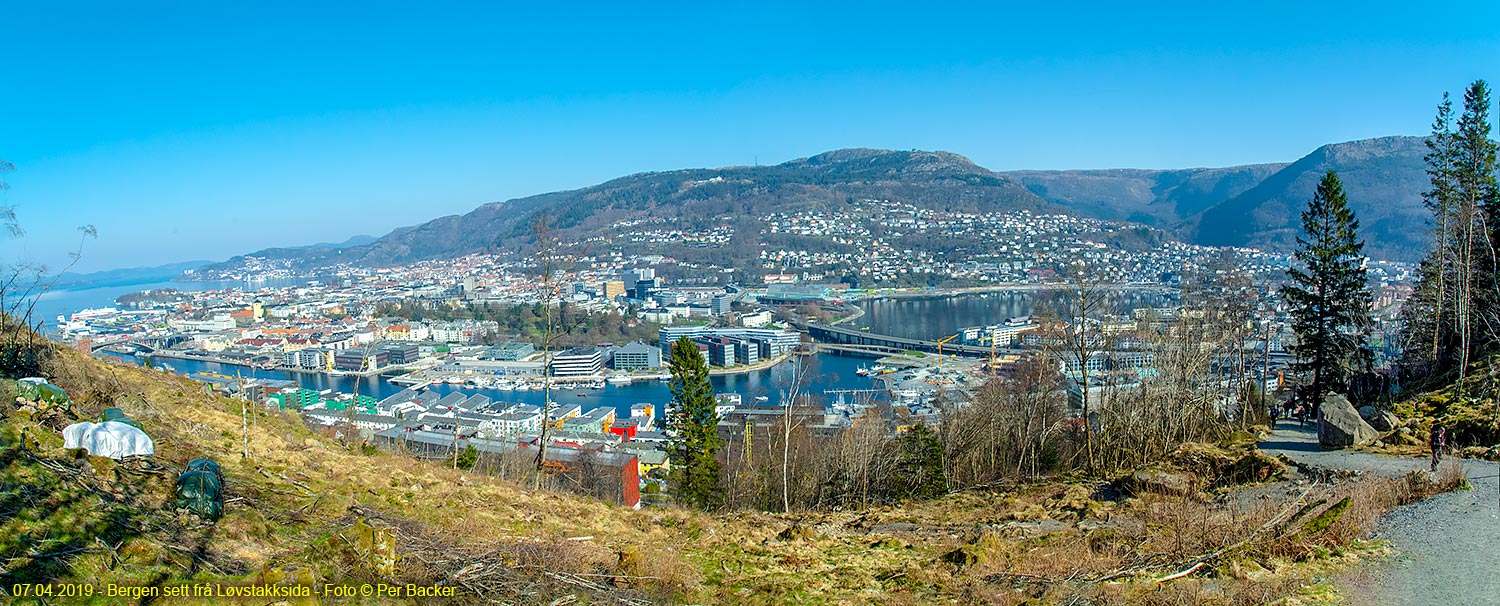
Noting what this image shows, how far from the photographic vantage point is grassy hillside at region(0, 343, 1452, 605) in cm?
275

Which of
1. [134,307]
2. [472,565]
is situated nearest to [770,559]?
[472,565]

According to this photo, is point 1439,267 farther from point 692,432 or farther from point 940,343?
point 940,343

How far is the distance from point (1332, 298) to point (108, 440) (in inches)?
489

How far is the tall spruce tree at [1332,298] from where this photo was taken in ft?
32.7

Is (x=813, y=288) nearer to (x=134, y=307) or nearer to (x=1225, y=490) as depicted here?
(x=134, y=307)

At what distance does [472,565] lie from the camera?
120 inches

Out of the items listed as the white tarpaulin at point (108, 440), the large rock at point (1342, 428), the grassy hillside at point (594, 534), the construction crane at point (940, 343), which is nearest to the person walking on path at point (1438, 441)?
the large rock at point (1342, 428)

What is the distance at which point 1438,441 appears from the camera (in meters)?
5.23

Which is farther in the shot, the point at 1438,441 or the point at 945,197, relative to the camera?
the point at 945,197

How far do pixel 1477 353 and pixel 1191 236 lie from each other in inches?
2898

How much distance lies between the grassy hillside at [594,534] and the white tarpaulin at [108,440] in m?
0.09

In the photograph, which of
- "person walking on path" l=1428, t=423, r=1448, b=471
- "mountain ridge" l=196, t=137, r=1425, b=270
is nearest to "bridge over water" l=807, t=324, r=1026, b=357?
"person walking on path" l=1428, t=423, r=1448, b=471

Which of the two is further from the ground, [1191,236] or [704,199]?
[704,199]

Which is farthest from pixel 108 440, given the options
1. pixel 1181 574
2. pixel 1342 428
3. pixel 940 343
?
pixel 940 343
